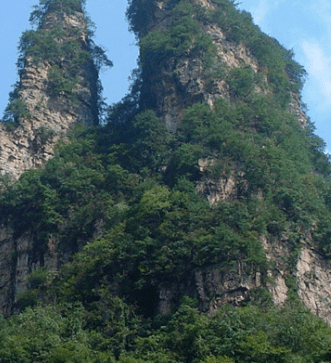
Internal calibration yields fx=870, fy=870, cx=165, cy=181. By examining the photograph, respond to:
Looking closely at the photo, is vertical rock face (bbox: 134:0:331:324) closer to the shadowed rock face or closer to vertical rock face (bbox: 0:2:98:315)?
the shadowed rock face

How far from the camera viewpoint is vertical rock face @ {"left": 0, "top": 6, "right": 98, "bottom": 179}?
40062 mm

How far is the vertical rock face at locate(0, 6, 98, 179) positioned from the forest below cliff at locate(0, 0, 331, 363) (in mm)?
590

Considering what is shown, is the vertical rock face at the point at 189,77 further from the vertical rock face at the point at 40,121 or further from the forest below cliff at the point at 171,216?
the vertical rock face at the point at 40,121

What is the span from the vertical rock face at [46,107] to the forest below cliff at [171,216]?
0.59 m

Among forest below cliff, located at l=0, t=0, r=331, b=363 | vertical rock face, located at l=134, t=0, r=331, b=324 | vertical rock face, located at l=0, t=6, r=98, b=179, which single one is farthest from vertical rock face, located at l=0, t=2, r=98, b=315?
vertical rock face, located at l=134, t=0, r=331, b=324

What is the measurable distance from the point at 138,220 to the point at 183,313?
5255 mm

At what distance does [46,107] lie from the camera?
42.5 metres

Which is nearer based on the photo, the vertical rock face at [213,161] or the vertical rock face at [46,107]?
the vertical rock face at [213,161]

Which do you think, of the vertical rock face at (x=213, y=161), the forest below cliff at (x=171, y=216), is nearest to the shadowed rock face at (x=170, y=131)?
the vertical rock face at (x=213, y=161)

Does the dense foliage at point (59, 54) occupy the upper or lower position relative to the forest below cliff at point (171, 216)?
upper

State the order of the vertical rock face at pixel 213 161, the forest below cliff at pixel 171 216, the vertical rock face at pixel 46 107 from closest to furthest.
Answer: the forest below cliff at pixel 171 216 < the vertical rock face at pixel 213 161 < the vertical rock face at pixel 46 107

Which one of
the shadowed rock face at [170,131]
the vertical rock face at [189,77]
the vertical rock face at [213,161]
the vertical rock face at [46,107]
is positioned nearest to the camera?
the vertical rock face at [213,161]

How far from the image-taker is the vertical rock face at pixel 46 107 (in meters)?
40.1

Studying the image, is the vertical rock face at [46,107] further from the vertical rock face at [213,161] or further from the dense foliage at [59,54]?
the vertical rock face at [213,161]
